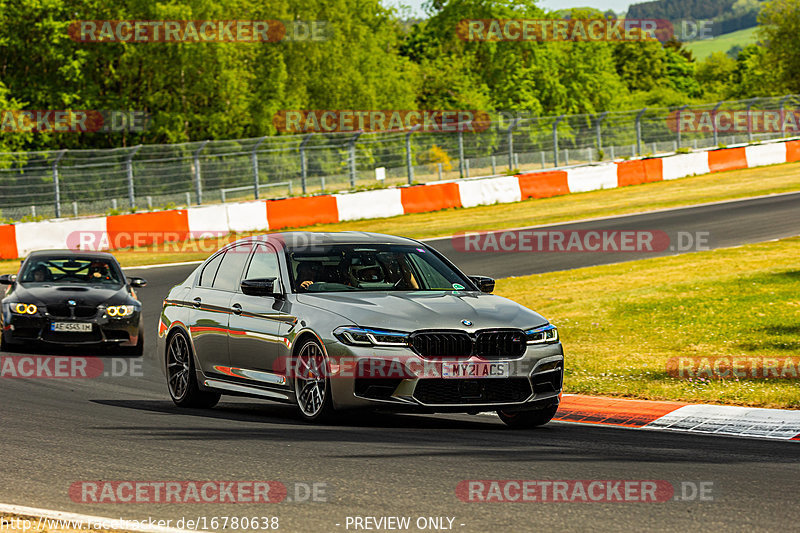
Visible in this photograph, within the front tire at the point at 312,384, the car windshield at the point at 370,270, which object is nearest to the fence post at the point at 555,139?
the car windshield at the point at 370,270

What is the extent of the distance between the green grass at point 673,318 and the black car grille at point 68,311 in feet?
19.6

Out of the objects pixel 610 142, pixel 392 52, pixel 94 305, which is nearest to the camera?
pixel 94 305

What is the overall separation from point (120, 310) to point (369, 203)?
19.1m

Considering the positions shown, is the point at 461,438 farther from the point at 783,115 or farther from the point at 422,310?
the point at 783,115

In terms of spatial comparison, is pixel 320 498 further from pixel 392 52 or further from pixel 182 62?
pixel 392 52

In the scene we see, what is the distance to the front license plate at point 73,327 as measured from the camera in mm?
13898

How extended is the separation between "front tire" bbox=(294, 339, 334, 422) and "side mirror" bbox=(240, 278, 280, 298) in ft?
2.03

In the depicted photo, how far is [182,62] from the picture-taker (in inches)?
2173

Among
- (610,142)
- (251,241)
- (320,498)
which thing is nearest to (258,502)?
(320,498)

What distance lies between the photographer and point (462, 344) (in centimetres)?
818

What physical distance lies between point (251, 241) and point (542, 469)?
13.9 feet

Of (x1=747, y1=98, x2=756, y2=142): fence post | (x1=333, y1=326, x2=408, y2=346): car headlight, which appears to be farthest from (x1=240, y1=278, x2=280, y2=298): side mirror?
(x1=747, y1=98, x2=756, y2=142): fence post

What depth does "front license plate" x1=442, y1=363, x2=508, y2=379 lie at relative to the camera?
26.8 feet

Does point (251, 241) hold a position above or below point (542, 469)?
above
